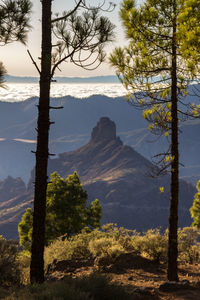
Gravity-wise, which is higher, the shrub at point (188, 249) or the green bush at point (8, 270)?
the green bush at point (8, 270)

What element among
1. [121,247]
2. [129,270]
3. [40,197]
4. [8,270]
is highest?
[40,197]

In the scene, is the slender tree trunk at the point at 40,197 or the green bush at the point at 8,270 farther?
the green bush at the point at 8,270

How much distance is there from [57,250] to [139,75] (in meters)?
6.67

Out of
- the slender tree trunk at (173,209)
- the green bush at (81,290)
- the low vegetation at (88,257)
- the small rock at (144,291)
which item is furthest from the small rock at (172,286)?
the slender tree trunk at (173,209)

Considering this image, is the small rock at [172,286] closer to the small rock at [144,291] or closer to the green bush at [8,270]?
the small rock at [144,291]

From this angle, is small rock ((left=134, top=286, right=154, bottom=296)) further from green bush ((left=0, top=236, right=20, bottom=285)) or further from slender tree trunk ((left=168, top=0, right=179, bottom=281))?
green bush ((left=0, top=236, right=20, bottom=285))

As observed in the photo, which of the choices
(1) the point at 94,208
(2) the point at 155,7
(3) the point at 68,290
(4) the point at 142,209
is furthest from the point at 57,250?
(4) the point at 142,209

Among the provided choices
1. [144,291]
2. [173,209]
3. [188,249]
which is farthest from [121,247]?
[144,291]

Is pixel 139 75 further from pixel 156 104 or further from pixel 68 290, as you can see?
pixel 68 290

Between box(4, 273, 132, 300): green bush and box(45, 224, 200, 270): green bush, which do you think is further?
box(45, 224, 200, 270): green bush

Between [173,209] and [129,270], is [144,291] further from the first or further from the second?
[129,270]

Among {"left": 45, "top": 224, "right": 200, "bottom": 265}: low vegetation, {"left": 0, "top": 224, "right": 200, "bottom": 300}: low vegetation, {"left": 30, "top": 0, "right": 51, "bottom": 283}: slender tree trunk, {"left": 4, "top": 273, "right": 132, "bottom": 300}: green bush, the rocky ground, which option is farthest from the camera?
{"left": 45, "top": 224, "right": 200, "bottom": 265}: low vegetation

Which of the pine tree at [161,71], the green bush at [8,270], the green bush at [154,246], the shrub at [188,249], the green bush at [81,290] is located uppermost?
the pine tree at [161,71]

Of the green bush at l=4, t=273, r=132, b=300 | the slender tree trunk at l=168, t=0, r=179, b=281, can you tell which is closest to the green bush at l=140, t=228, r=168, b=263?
the slender tree trunk at l=168, t=0, r=179, b=281
